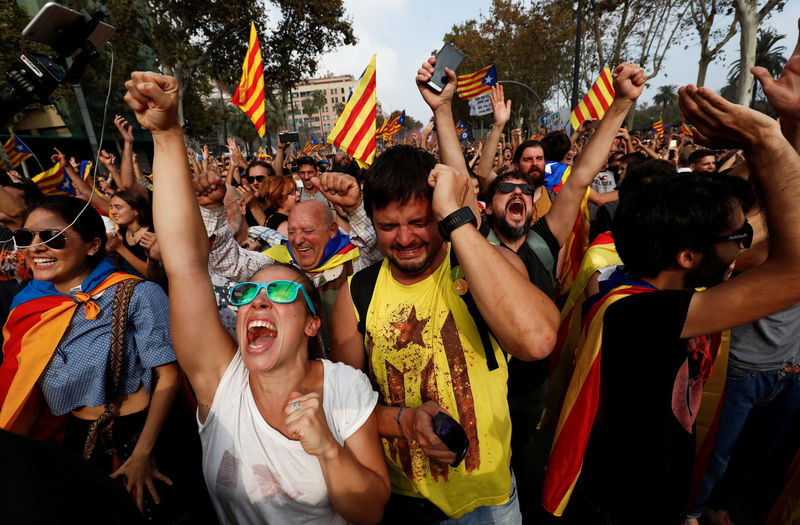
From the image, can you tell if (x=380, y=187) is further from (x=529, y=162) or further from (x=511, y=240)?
(x=529, y=162)

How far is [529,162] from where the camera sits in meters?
A: 4.48

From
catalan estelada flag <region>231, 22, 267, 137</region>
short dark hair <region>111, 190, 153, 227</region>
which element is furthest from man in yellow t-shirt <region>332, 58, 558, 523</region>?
catalan estelada flag <region>231, 22, 267, 137</region>

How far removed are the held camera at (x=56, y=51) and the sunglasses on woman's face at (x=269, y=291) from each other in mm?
1589

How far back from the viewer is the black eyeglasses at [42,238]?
6.27ft

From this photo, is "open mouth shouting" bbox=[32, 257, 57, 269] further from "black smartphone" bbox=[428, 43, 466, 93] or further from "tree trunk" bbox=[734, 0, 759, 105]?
"tree trunk" bbox=[734, 0, 759, 105]

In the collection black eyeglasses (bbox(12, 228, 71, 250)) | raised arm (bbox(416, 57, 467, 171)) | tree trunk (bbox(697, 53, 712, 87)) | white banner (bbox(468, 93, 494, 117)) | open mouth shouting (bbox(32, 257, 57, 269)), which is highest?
tree trunk (bbox(697, 53, 712, 87))

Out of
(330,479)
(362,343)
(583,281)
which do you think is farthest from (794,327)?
(330,479)

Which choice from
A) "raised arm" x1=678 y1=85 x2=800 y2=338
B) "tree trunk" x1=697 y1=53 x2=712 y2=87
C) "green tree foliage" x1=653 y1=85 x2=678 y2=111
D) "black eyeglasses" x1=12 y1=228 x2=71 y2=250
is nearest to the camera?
"raised arm" x1=678 y1=85 x2=800 y2=338

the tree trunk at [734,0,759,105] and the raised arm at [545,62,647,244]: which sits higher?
the tree trunk at [734,0,759,105]

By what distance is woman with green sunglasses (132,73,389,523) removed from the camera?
1.35 metres

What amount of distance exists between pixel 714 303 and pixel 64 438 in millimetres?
3166

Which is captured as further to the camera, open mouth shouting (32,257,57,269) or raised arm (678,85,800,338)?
open mouth shouting (32,257,57,269)

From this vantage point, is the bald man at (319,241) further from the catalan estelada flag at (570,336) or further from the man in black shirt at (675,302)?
the man in black shirt at (675,302)

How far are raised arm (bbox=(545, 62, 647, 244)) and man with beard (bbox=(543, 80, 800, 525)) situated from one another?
0.52 m
